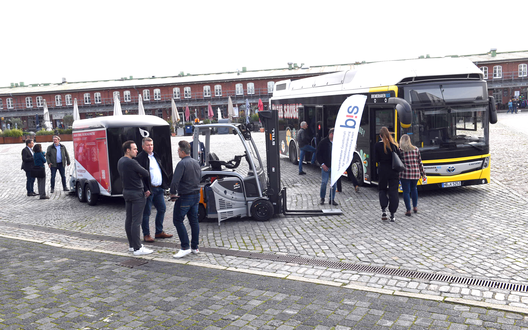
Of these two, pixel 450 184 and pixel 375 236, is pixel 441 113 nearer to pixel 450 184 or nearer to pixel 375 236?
pixel 450 184

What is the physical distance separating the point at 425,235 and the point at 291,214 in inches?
113

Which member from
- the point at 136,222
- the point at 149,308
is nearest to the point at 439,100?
the point at 136,222

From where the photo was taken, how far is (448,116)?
10.8 meters

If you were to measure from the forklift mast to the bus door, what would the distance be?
3.15 metres

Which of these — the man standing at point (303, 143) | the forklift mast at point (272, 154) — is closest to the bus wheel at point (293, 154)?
the man standing at point (303, 143)

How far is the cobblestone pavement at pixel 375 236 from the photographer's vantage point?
19.1 ft

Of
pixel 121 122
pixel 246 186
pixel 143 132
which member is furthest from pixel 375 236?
pixel 121 122

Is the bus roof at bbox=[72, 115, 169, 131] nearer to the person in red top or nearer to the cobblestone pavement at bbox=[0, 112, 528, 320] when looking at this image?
the cobblestone pavement at bbox=[0, 112, 528, 320]

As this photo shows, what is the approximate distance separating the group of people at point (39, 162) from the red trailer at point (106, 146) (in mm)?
1503

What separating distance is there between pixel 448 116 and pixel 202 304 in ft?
26.3

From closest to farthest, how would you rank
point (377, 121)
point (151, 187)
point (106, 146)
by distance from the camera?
point (151, 187)
point (377, 121)
point (106, 146)

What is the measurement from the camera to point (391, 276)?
5879 millimetres

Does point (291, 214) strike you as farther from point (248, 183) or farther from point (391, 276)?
point (391, 276)

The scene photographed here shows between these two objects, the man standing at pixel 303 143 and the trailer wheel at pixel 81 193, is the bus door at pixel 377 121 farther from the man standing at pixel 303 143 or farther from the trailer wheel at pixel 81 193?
the trailer wheel at pixel 81 193
